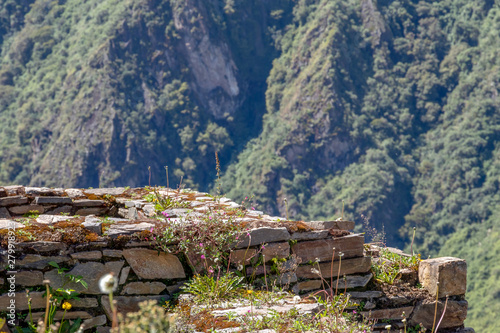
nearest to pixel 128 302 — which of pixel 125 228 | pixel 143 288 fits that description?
pixel 143 288

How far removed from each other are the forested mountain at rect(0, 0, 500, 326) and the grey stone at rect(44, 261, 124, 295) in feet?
253

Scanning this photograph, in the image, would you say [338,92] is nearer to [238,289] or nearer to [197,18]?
[197,18]

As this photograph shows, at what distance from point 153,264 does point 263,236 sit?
0.98 metres

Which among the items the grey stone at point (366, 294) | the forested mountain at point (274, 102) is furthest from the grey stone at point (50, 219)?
the forested mountain at point (274, 102)

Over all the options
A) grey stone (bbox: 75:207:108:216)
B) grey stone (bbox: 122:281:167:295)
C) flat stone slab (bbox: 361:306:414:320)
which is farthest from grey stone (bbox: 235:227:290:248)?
grey stone (bbox: 75:207:108:216)

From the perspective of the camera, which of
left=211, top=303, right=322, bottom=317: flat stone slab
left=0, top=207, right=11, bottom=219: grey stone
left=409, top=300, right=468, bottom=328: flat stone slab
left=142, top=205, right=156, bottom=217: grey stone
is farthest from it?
left=0, top=207, right=11, bottom=219: grey stone

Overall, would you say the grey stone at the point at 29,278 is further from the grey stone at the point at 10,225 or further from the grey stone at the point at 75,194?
the grey stone at the point at 75,194

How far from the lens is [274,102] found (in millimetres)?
100875

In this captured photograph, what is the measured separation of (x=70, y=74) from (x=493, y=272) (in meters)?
60.8

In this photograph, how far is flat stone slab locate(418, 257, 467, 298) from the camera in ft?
20.6

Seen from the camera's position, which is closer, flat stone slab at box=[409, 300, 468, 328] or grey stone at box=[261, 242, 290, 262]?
grey stone at box=[261, 242, 290, 262]

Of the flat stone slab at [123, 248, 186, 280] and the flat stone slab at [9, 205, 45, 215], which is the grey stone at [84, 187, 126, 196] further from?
the flat stone slab at [123, 248, 186, 280]

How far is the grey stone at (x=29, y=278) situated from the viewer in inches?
200

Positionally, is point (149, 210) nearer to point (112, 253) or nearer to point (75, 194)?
point (112, 253)
